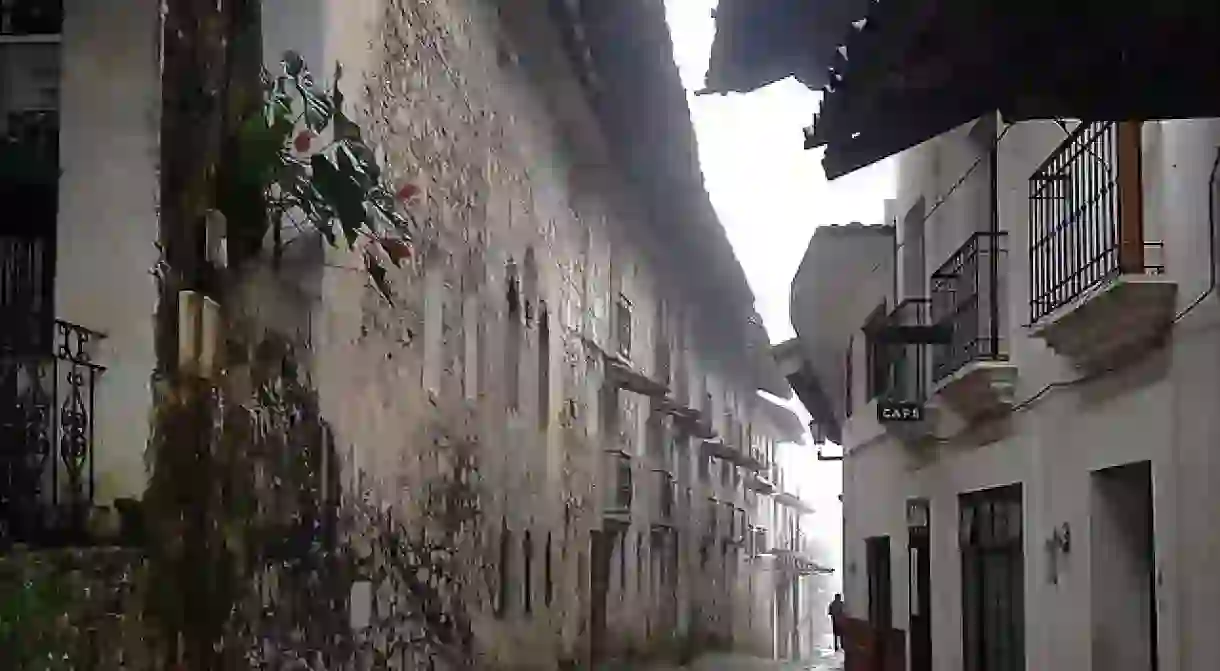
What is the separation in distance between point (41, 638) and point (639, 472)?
14.2 m

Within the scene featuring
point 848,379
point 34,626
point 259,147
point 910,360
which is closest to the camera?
point 34,626

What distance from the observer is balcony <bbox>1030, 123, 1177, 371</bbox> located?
738 cm

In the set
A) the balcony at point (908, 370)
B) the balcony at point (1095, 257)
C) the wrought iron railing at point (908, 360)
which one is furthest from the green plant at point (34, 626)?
the wrought iron railing at point (908, 360)

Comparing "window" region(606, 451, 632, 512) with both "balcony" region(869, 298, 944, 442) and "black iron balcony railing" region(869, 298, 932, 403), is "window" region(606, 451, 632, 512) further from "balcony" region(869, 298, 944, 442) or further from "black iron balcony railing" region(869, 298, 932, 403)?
"balcony" region(869, 298, 944, 442)

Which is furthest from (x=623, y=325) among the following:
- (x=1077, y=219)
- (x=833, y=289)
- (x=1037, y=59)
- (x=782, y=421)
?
(x=782, y=421)

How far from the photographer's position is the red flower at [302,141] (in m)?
7.04

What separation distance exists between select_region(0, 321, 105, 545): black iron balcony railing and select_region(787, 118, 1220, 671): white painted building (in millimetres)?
4379

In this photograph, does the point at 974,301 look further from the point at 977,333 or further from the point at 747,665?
the point at 747,665

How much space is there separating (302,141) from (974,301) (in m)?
5.77

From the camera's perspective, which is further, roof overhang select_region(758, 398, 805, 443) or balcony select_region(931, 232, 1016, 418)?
roof overhang select_region(758, 398, 805, 443)

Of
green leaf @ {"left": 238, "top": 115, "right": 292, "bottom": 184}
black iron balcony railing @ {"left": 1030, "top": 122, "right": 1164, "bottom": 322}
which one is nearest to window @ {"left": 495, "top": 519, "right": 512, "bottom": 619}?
black iron balcony railing @ {"left": 1030, "top": 122, "right": 1164, "bottom": 322}

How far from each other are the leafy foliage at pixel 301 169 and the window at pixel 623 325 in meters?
10.0

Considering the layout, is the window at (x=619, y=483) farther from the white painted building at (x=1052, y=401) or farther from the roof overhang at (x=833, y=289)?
the roof overhang at (x=833, y=289)

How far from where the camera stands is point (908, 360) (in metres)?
14.8
